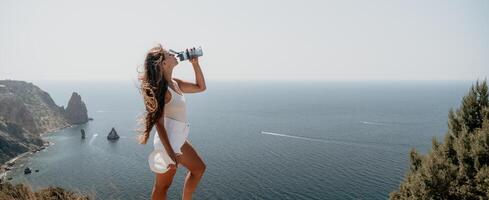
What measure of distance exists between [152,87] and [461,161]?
16.3 m

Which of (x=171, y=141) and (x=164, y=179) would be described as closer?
(x=171, y=141)

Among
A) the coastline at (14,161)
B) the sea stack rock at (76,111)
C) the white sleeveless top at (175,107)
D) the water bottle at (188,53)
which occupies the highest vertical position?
the water bottle at (188,53)

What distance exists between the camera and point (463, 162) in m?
16.0

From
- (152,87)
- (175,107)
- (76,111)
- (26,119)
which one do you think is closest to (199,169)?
(175,107)

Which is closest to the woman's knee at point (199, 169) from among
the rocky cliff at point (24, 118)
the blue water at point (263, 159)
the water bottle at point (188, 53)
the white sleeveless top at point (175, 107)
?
the white sleeveless top at point (175, 107)

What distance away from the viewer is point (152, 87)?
13.0 ft

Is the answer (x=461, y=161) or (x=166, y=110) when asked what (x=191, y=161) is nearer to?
(x=166, y=110)

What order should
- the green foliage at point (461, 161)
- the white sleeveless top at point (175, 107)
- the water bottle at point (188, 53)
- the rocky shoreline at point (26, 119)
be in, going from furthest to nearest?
1. the rocky shoreline at point (26, 119)
2. the green foliage at point (461, 161)
3. the water bottle at point (188, 53)
4. the white sleeveless top at point (175, 107)

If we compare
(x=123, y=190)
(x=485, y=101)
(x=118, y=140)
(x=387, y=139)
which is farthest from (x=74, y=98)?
(x=485, y=101)

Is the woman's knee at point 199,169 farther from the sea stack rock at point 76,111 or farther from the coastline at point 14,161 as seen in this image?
the sea stack rock at point 76,111

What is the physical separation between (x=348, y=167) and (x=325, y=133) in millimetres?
30380

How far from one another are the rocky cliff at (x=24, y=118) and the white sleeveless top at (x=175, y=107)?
7179 centimetres

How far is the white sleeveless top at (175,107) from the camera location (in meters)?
4.07

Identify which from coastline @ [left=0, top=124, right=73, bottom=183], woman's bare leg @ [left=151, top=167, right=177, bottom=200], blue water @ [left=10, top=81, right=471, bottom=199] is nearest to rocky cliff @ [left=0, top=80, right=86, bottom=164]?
coastline @ [left=0, top=124, right=73, bottom=183]
